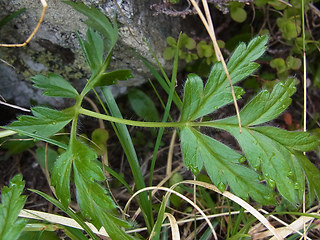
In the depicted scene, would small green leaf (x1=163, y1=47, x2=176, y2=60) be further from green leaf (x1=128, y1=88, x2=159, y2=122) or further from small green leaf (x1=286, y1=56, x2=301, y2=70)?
small green leaf (x1=286, y1=56, x2=301, y2=70)

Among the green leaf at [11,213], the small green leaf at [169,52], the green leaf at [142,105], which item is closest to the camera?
the green leaf at [11,213]

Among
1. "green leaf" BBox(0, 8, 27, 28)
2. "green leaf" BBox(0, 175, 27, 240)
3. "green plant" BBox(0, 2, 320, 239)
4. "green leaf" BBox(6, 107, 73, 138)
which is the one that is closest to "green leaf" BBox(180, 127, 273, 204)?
"green plant" BBox(0, 2, 320, 239)

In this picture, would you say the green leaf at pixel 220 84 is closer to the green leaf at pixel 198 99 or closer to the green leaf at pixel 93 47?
the green leaf at pixel 198 99

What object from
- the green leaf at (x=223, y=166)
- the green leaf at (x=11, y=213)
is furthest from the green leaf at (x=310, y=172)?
the green leaf at (x=11, y=213)

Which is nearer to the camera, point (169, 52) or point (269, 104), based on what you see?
point (269, 104)

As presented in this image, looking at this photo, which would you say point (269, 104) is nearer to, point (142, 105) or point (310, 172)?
point (310, 172)

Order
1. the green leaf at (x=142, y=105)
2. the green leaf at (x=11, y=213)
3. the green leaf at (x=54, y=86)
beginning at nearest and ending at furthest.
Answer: the green leaf at (x=11, y=213)
the green leaf at (x=54, y=86)
the green leaf at (x=142, y=105)

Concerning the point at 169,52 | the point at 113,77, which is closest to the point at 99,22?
the point at 113,77
